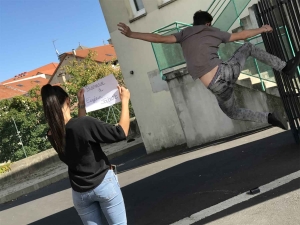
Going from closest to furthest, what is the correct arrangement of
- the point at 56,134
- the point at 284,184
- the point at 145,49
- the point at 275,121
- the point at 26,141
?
the point at 56,134, the point at 284,184, the point at 275,121, the point at 145,49, the point at 26,141

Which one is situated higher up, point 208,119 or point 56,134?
point 56,134

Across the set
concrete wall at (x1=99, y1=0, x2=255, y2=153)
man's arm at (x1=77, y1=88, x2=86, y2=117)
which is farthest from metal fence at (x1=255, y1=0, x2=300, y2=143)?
concrete wall at (x1=99, y1=0, x2=255, y2=153)

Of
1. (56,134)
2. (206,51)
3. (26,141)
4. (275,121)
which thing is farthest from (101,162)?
(26,141)

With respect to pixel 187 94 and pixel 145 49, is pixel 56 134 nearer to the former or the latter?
pixel 187 94

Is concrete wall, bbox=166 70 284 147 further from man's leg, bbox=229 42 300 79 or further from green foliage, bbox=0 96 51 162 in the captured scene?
green foliage, bbox=0 96 51 162

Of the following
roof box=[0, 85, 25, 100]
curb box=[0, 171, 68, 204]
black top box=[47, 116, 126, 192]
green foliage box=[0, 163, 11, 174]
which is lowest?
curb box=[0, 171, 68, 204]

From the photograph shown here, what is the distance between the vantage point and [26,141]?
65.4 ft

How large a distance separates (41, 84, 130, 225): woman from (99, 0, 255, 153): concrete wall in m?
10.5

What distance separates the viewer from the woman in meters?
3.14

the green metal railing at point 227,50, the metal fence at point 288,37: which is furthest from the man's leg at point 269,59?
the green metal railing at point 227,50

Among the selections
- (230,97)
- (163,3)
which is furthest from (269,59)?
(163,3)

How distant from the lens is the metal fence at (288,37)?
577cm

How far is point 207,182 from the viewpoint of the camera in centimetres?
648

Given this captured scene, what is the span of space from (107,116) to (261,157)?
12.4 m
